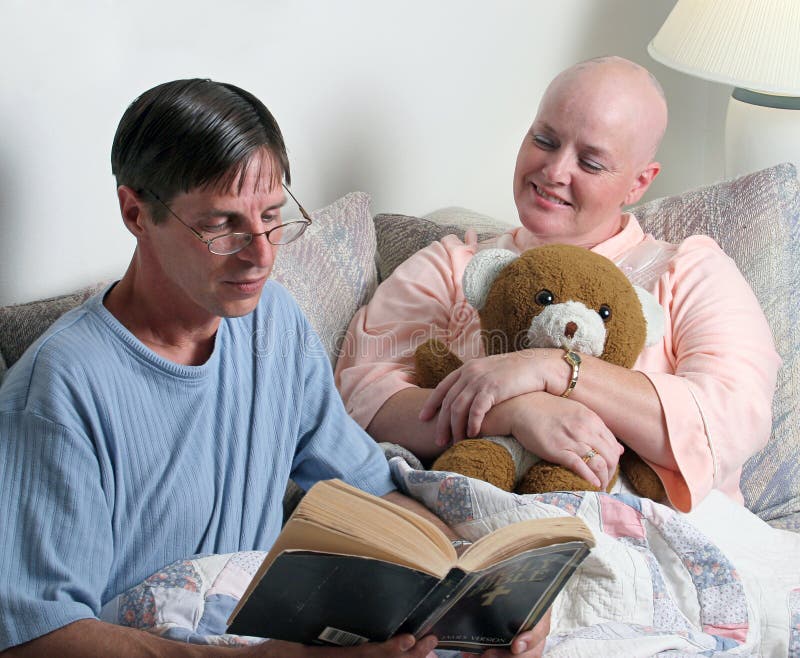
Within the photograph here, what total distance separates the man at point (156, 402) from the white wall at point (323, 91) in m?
0.37

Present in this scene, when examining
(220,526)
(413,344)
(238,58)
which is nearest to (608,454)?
(413,344)

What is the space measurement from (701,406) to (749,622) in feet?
1.11

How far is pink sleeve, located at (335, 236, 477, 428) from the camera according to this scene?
5.90 feet

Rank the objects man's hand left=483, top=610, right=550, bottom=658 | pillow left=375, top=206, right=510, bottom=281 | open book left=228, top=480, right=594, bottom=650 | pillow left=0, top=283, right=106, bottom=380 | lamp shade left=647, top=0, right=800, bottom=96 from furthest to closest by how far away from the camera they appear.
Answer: lamp shade left=647, top=0, right=800, bottom=96 < pillow left=375, top=206, right=510, bottom=281 < pillow left=0, top=283, right=106, bottom=380 < man's hand left=483, top=610, right=550, bottom=658 < open book left=228, top=480, right=594, bottom=650

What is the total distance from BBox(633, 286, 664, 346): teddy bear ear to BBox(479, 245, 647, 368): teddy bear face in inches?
0.9

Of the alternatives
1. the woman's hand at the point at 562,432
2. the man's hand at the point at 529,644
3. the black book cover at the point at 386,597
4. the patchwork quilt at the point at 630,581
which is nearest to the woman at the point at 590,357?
the woman's hand at the point at 562,432

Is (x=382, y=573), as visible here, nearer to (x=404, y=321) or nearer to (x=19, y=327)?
(x=19, y=327)

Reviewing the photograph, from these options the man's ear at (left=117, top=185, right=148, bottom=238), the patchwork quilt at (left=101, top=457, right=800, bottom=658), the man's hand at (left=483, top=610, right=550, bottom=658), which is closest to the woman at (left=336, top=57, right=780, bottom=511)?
the patchwork quilt at (left=101, top=457, right=800, bottom=658)

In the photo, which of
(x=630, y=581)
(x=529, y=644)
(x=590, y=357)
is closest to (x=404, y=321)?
(x=590, y=357)

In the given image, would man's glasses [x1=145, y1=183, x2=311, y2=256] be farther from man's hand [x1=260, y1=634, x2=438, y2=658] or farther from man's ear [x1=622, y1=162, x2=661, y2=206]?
man's ear [x1=622, y1=162, x2=661, y2=206]

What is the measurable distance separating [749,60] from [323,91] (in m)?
0.95

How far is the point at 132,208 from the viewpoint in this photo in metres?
1.18

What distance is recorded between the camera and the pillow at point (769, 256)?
1.91 metres

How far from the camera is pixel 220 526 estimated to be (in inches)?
51.4
